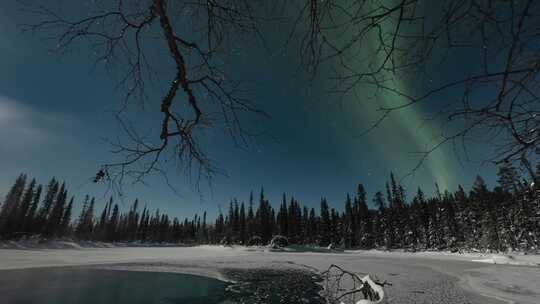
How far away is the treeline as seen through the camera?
2658cm

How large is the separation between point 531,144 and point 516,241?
3777 centimetres

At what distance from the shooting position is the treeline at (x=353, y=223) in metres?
26.6

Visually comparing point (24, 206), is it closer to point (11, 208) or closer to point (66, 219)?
point (11, 208)

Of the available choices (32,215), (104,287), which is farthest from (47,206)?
(104,287)

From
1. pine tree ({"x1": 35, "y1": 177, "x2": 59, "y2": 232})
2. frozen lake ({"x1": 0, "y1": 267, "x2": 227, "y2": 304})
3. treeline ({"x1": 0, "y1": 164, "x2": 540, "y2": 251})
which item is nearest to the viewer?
frozen lake ({"x1": 0, "y1": 267, "x2": 227, "y2": 304})

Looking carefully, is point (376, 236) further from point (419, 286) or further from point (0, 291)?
point (0, 291)

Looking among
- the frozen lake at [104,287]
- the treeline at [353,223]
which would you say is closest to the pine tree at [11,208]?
the treeline at [353,223]

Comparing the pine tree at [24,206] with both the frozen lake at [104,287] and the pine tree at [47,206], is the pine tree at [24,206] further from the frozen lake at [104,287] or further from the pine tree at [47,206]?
the frozen lake at [104,287]

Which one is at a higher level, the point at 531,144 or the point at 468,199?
the point at 468,199

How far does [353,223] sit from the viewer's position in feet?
157

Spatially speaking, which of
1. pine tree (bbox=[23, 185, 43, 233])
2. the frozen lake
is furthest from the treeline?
the frozen lake

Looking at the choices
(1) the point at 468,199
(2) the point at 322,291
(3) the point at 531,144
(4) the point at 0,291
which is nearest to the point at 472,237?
(1) the point at 468,199

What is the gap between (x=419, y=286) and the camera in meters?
7.14

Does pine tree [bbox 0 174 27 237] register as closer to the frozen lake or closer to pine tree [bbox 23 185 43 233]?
pine tree [bbox 23 185 43 233]
